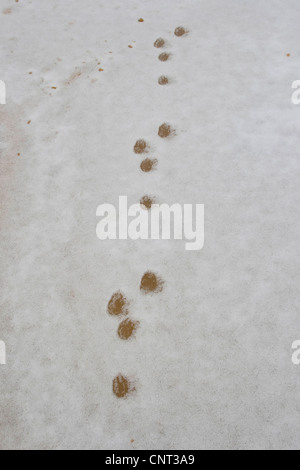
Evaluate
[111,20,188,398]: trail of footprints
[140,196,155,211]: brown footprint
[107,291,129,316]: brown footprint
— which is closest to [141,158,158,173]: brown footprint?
[111,20,188,398]: trail of footprints

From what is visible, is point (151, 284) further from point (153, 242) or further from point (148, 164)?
point (148, 164)

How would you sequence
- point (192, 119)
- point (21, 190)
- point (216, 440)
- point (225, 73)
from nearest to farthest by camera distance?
1. point (216, 440)
2. point (21, 190)
3. point (192, 119)
4. point (225, 73)

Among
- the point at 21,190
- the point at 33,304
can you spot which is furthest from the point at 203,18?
the point at 33,304

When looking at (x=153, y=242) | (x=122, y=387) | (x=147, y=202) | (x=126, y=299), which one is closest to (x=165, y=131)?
(x=147, y=202)

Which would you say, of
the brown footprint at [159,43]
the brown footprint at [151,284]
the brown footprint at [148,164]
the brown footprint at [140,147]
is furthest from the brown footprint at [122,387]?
the brown footprint at [159,43]

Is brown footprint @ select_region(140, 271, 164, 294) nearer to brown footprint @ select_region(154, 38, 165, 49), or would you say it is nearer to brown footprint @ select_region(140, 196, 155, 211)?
brown footprint @ select_region(140, 196, 155, 211)

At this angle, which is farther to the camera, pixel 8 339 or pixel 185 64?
pixel 185 64
